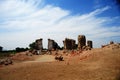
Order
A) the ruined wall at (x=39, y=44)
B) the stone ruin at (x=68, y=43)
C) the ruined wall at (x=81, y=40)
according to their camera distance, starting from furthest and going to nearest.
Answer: the ruined wall at (x=39, y=44), the stone ruin at (x=68, y=43), the ruined wall at (x=81, y=40)

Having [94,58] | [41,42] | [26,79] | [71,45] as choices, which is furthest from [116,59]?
[41,42]

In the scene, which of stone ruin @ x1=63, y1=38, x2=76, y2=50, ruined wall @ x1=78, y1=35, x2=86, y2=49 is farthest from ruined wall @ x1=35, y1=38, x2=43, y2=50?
ruined wall @ x1=78, y1=35, x2=86, y2=49

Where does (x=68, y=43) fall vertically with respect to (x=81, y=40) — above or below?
below

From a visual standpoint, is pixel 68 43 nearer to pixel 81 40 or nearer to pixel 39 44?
pixel 81 40

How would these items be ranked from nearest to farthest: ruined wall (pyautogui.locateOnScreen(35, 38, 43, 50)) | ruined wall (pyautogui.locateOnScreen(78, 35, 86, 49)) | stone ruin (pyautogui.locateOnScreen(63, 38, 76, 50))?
ruined wall (pyautogui.locateOnScreen(78, 35, 86, 49))
stone ruin (pyautogui.locateOnScreen(63, 38, 76, 50))
ruined wall (pyautogui.locateOnScreen(35, 38, 43, 50))

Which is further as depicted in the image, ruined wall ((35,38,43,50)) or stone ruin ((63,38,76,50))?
ruined wall ((35,38,43,50))

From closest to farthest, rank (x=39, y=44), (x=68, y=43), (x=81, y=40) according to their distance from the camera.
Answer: (x=81, y=40) < (x=68, y=43) < (x=39, y=44)

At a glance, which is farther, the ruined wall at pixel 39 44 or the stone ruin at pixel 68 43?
the ruined wall at pixel 39 44

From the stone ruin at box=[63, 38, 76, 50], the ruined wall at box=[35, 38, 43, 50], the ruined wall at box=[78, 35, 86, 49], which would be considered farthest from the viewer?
the ruined wall at box=[35, 38, 43, 50]

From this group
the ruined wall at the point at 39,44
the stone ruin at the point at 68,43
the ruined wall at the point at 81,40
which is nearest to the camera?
the ruined wall at the point at 81,40

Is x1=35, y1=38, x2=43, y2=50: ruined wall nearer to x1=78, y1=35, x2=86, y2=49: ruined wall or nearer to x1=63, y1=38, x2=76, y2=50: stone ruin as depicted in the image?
x1=63, y1=38, x2=76, y2=50: stone ruin

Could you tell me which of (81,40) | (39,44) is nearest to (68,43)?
(81,40)

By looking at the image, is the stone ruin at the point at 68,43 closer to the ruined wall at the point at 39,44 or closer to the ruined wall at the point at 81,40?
the ruined wall at the point at 81,40

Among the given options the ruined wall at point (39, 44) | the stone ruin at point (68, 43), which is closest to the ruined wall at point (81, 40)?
the stone ruin at point (68, 43)
